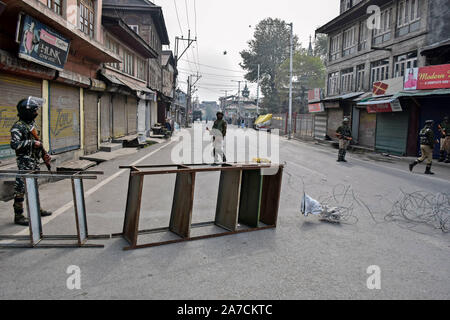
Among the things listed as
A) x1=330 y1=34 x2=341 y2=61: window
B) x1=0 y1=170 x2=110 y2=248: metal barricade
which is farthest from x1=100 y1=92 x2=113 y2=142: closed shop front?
x1=330 y1=34 x2=341 y2=61: window

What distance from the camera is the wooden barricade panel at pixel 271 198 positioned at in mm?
5621

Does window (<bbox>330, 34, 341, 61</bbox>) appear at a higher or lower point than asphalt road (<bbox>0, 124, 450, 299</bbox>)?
higher

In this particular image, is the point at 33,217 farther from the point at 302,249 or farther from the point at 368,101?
the point at 368,101

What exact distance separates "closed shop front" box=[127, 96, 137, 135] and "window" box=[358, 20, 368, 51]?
657 inches

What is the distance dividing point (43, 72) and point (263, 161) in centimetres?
717

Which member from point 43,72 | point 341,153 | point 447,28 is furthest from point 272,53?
point 43,72

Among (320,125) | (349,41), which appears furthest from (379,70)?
(320,125)

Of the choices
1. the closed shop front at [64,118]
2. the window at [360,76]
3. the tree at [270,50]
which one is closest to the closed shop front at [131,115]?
the closed shop front at [64,118]

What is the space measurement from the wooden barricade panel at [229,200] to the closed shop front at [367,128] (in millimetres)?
19169

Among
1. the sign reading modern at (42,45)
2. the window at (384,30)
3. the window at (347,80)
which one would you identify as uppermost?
the window at (384,30)

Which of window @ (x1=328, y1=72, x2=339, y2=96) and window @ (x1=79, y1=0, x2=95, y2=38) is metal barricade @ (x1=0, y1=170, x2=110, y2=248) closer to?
window @ (x1=79, y1=0, x2=95, y2=38)

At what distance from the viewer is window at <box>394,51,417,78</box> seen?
65.1ft

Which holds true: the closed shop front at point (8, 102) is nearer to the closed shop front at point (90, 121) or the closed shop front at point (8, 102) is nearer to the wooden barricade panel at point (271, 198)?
the closed shop front at point (90, 121)

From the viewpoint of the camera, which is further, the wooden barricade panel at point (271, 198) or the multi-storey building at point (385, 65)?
Answer: the multi-storey building at point (385, 65)
